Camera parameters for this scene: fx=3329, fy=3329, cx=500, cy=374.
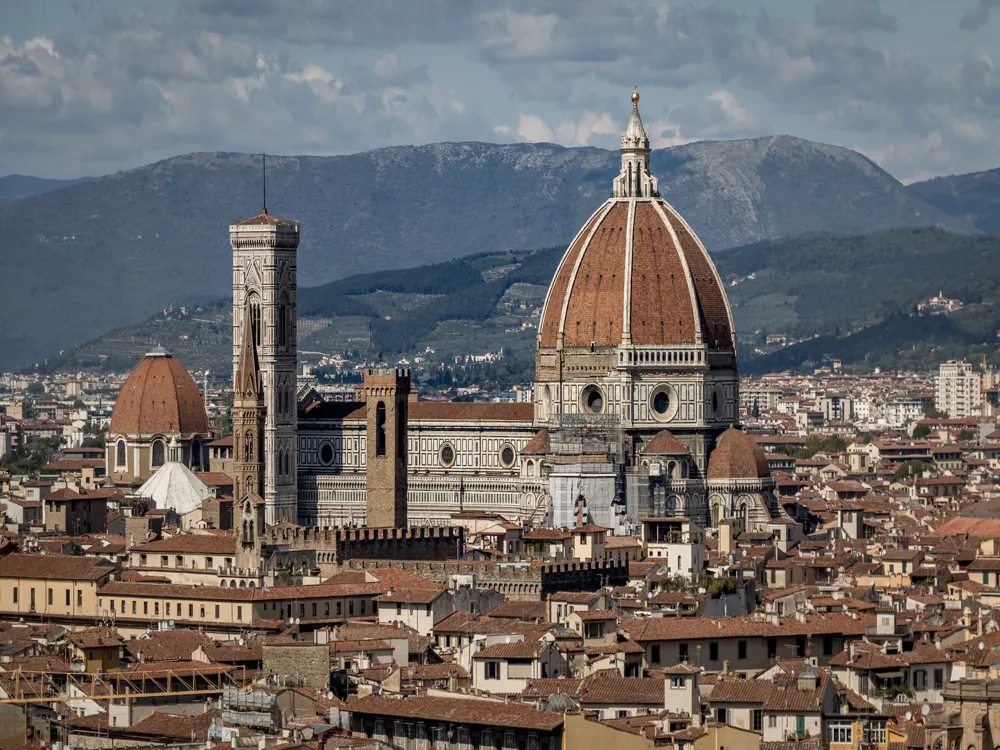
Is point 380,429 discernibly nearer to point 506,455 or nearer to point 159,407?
point 506,455

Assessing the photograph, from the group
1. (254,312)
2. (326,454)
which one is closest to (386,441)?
(326,454)

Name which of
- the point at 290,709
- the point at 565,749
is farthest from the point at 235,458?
the point at 565,749

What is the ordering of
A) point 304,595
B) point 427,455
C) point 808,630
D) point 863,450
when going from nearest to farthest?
point 808,630 → point 304,595 → point 427,455 → point 863,450

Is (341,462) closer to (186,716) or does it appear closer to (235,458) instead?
(235,458)

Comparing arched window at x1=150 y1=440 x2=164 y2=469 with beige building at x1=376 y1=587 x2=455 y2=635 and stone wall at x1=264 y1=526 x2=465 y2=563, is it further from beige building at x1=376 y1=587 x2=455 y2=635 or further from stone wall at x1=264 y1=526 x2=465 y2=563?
beige building at x1=376 y1=587 x2=455 y2=635

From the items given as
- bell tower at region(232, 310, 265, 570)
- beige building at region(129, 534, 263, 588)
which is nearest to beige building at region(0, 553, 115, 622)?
beige building at region(129, 534, 263, 588)
